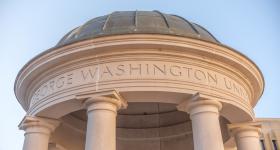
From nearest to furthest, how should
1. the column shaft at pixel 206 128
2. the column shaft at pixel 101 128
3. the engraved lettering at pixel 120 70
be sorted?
the column shaft at pixel 101 128 → the column shaft at pixel 206 128 → the engraved lettering at pixel 120 70

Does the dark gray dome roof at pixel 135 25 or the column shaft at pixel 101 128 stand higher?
the dark gray dome roof at pixel 135 25

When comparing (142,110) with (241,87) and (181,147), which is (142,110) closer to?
(181,147)

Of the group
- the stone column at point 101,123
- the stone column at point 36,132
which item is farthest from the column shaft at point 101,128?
the stone column at point 36,132

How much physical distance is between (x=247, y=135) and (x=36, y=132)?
38.6 feet

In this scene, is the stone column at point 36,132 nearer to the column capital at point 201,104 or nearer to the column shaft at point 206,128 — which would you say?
the column capital at point 201,104

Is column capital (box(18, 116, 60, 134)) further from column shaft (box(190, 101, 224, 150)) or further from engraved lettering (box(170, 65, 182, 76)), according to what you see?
column shaft (box(190, 101, 224, 150))

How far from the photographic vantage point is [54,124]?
736 inches

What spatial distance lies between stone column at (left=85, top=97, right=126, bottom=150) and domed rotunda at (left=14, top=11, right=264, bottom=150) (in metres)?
0.04

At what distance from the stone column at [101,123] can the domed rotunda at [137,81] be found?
0.04 meters

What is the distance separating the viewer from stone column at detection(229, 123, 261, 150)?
19047 millimetres

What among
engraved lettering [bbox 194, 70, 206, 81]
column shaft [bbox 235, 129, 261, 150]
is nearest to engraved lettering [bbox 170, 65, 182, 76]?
engraved lettering [bbox 194, 70, 206, 81]

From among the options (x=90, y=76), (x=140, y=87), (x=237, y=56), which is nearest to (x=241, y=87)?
(x=237, y=56)

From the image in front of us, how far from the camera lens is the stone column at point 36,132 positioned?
58.1 feet

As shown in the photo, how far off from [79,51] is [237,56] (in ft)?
26.9
